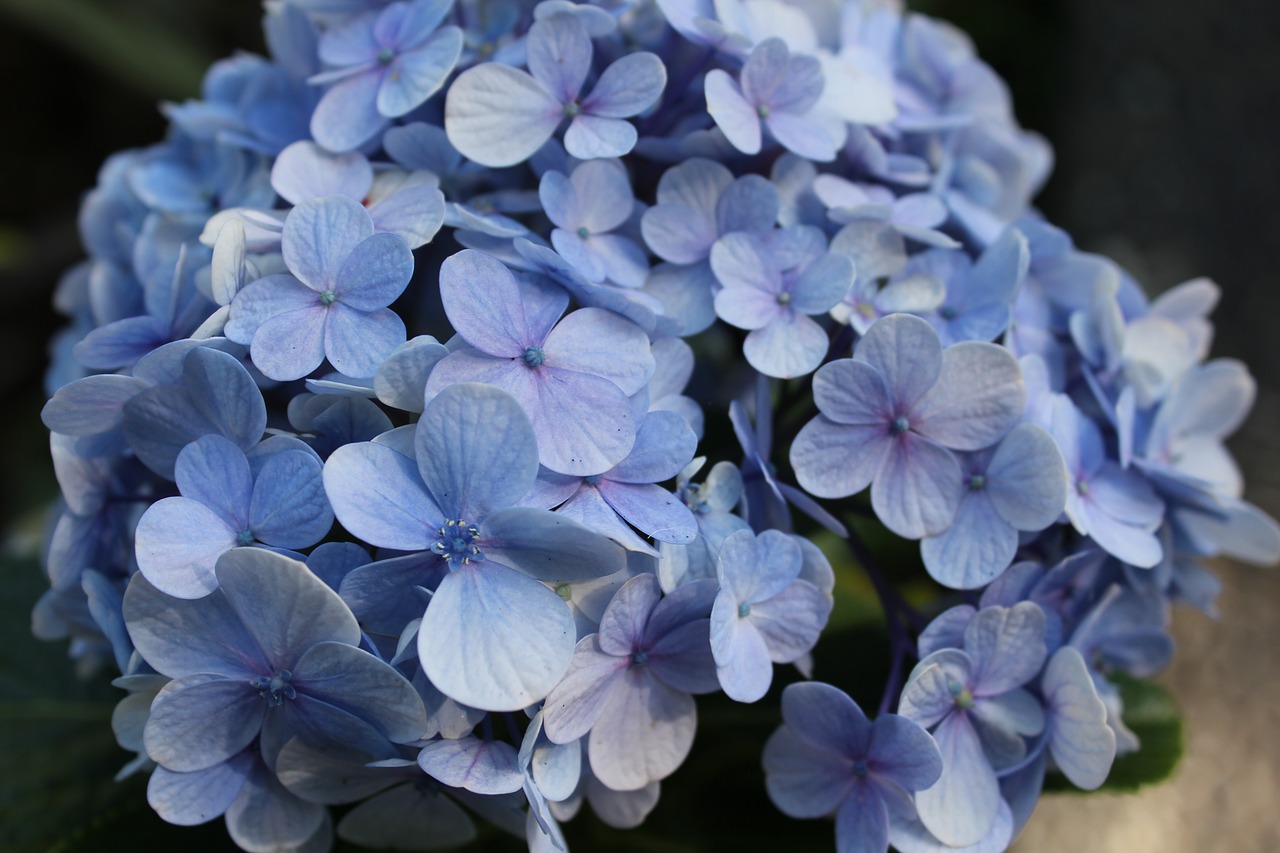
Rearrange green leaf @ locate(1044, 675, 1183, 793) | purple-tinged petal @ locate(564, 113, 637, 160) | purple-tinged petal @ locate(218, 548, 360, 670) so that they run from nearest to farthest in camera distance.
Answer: purple-tinged petal @ locate(218, 548, 360, 670) → purple-tinged petal @ locate(564, 113, 637, 160) → green leaf @ locate(1044, 675, 1183, 793)

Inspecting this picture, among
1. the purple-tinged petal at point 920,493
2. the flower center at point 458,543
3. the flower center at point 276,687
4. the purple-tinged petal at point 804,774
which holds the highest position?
the flower center at point 458,543

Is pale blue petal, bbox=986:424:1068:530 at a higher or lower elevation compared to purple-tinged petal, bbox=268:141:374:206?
lower

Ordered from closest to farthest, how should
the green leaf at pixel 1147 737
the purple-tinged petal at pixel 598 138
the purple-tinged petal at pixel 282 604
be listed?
1. the purple-tinged petal at pixel 282 604
2. the purple-tinged petal at pixel 598 138
3. the green leaf at pixel 1147 737

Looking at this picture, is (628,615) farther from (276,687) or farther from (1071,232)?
(1071,232)

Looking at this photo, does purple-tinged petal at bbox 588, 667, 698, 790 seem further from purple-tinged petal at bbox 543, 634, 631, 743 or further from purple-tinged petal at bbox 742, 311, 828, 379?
purple-tinged petal at bbox 742, 311, 828, 379

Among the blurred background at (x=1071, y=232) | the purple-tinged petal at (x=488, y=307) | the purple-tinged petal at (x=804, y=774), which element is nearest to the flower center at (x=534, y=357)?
the purple-tinged petal at (x=488, y=307)

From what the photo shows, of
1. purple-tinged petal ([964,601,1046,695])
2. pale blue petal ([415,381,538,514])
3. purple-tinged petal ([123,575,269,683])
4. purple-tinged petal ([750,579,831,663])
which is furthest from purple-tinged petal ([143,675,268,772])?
purple-tinged petal ([964,601,1046,695])

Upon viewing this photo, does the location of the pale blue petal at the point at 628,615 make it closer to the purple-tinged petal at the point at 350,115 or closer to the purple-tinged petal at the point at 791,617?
Result: the purple-tinged petal at the point at 791,617
